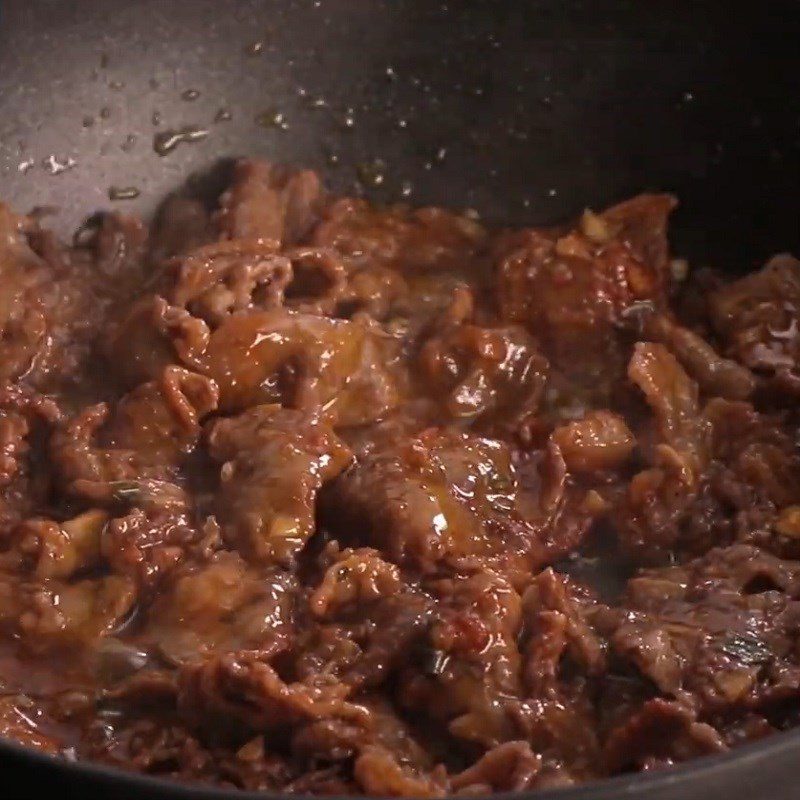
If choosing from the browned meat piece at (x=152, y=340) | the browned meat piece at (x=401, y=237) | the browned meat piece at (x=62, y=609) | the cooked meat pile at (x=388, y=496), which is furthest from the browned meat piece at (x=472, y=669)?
the browned meat piece at (x=401, y=237)

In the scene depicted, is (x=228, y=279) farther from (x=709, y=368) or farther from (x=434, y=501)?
(x=709, y=368)

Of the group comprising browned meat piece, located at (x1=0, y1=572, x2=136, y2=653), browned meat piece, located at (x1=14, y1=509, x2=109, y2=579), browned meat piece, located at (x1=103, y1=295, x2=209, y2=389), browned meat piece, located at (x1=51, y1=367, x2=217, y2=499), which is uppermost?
browned meat piece, located at (x1=103, y1=295, x2=209, y2=389)

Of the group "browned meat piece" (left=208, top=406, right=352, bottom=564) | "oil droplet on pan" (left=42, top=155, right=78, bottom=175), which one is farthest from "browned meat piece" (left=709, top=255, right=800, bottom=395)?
"oil droplet on pan" (left=42, top=155, right=78, bottom=175)

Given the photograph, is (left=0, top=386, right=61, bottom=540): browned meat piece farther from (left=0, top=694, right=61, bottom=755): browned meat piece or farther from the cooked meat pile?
(left=0, top=694, right=61, bottom=755): browned meat piece

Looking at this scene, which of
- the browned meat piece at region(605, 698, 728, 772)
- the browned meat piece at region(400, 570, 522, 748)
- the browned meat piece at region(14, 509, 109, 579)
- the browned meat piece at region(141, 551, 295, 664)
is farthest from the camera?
the browned meat piece at region(14, 509, 109, 579)

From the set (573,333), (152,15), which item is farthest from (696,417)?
(152,15)

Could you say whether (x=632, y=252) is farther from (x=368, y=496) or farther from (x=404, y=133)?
(x=368, y=496)

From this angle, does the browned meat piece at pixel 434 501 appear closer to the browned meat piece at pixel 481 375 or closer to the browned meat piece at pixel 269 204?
the browned meat piece at pixel 481 375
